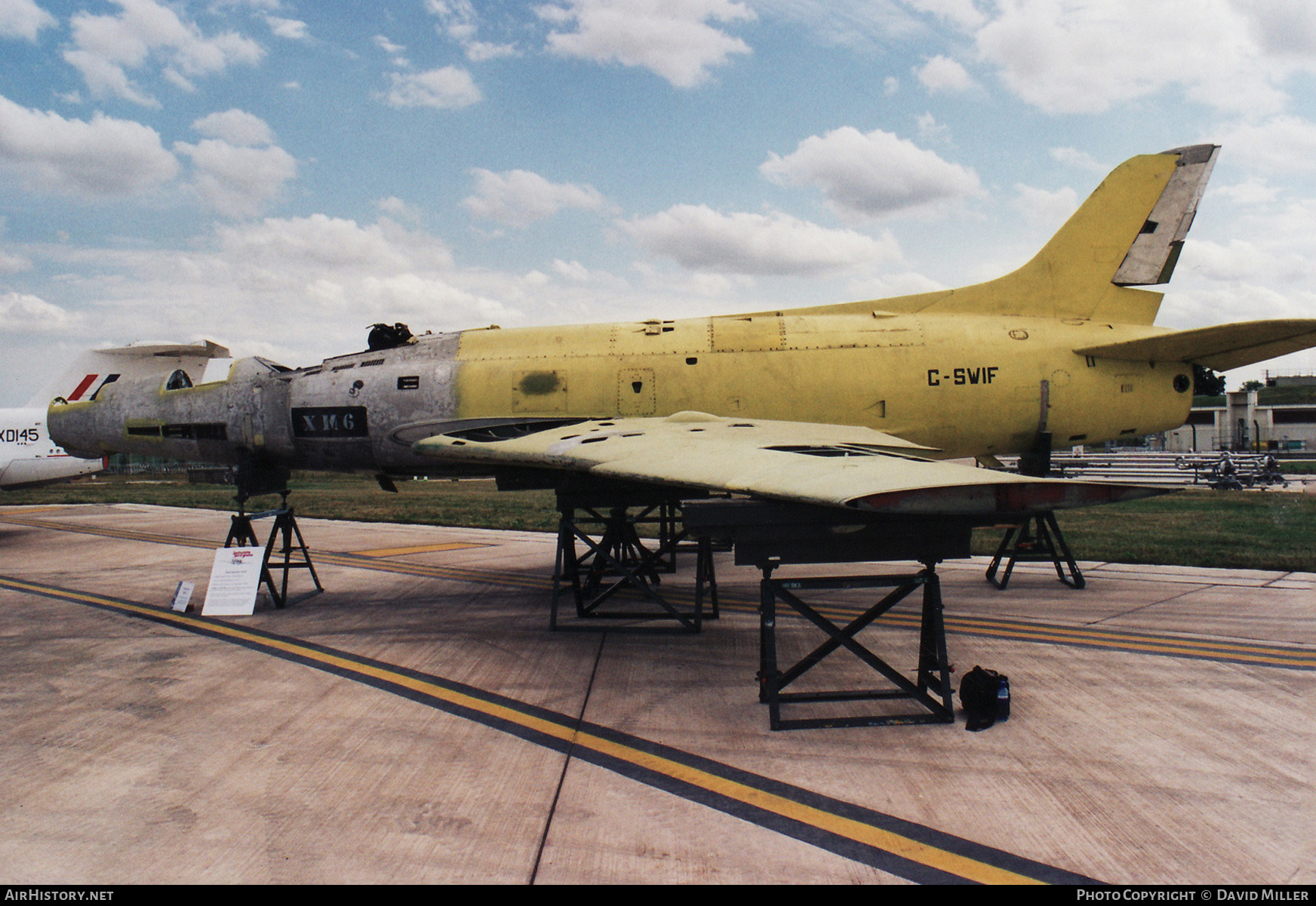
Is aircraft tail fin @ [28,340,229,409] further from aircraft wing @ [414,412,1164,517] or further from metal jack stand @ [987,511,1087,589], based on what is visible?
metal jack stand @ [987,511,1087,589]

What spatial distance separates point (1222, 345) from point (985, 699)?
244 inches

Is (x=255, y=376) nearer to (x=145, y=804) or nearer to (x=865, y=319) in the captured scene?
(x=145, y=804)

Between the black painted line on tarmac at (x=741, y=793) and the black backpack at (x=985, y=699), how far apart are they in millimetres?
1540

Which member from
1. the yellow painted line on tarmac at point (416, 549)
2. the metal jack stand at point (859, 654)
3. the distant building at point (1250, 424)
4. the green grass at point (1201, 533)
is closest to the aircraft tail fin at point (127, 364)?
the yellow painted line on tarmac at point (416, 549)

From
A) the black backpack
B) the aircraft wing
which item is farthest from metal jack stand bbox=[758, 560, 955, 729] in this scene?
the aircraft wing

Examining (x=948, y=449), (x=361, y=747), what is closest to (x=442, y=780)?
(x=361, y=747)

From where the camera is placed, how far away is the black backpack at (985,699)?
5098 millimetres

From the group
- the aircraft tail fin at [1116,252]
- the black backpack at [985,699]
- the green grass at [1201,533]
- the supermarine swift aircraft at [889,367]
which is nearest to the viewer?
the black backpack at [985,699]

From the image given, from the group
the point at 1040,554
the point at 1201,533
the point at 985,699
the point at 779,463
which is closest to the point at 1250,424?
the point at 1201,533

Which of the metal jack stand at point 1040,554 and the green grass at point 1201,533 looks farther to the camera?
Result: the green grass at point 1201,533

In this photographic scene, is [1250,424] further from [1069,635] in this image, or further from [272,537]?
[272,537]

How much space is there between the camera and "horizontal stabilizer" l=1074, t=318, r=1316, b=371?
798cm

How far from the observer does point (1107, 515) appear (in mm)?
18453

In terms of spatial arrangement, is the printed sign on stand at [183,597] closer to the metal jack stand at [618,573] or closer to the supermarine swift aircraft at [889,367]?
the supermarine swift aircraft at [889,367]
